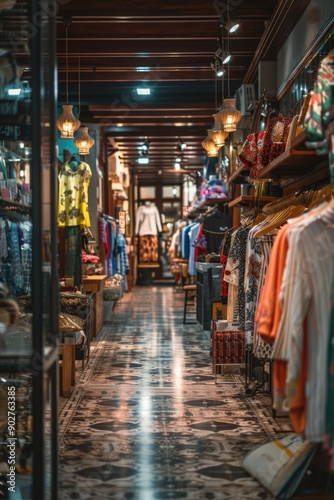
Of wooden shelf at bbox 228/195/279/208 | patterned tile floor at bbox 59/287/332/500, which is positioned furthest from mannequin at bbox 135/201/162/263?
wooden shelf at bbox 228/195/279/208

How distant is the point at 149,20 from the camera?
25.4 feet

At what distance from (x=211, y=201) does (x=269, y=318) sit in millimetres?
8859

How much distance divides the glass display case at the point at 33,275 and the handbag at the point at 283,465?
1209 mm

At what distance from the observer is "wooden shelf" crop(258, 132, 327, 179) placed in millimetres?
4824

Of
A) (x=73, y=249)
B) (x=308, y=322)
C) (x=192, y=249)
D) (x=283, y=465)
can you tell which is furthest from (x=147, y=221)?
(x=308, y=322)

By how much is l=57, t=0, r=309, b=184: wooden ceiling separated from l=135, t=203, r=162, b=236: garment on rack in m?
8.91

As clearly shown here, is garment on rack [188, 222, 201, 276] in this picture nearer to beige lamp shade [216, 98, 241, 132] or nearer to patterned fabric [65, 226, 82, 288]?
patterned fabric [65, 226, 82, 288]

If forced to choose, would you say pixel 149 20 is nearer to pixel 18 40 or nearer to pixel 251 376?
pixel 251 376

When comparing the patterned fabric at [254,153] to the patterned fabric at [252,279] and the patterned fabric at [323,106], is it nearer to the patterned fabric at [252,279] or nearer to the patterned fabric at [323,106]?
the patterned fabric at [252,279]

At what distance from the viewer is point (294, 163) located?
5418mm

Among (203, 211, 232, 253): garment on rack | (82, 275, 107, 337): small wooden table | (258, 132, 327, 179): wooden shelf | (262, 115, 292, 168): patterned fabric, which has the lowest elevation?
(82, 275, 107, 337): small wooden table

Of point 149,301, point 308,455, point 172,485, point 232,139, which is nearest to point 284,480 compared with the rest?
point 308,455

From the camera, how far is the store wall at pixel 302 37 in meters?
5.99

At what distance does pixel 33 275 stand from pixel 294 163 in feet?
9.39
